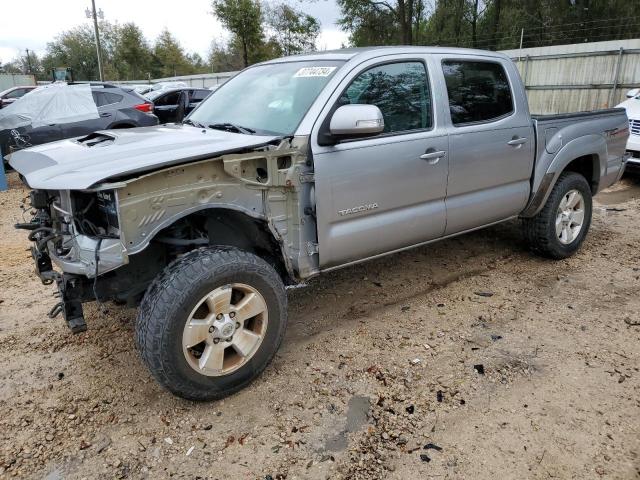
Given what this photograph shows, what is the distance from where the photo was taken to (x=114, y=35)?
174ft

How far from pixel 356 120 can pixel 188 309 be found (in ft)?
4.66

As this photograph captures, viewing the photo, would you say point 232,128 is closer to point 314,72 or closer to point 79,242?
point 314,72

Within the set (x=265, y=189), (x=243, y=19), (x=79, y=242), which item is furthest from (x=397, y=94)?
(x=243, y=19)

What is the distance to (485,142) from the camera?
3.99 meters

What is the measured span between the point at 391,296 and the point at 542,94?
47.8 ft

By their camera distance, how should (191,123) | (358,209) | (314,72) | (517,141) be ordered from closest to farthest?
1. (358,209)
2. (314,72)
3. (191,123)
4. (517,141)

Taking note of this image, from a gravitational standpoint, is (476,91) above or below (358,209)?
above

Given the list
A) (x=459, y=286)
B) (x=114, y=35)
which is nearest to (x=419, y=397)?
(x=459, y=286)

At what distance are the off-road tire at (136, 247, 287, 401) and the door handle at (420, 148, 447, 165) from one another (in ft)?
4.69

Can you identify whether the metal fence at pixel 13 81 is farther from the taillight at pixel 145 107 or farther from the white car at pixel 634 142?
the white car at pixel 634 142

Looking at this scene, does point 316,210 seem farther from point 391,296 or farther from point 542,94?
point 542,94

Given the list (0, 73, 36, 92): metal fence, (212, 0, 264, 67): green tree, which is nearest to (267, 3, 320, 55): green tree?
(212, 0, 264, 67): green tree

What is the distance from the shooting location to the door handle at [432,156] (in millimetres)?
3594

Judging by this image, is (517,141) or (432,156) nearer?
(432,156)
